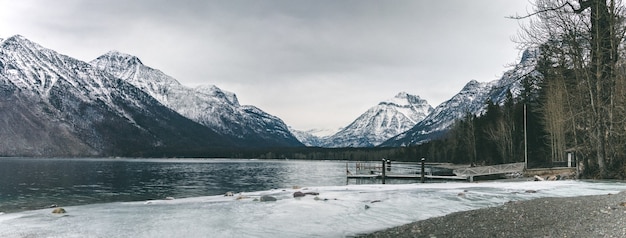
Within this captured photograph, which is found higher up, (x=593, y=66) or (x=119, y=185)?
(x=593, y=66)

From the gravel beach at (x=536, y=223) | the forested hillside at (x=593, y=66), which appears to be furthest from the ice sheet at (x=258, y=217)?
the forested hillside at (x=593, y=66)

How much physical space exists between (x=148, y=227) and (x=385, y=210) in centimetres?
951

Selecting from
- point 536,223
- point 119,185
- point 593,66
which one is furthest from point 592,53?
point 119,185

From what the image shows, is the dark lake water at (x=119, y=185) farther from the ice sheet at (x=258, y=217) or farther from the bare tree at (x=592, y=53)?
the bare tree at (x=592, y=53)

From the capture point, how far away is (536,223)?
1188cm

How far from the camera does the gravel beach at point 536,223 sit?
10395 millimetres

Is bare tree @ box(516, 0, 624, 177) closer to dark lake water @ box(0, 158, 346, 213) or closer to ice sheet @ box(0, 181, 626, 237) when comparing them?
ice sheet @ box(0, 181, 626, 237)

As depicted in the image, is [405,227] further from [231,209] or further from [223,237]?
[231,209]

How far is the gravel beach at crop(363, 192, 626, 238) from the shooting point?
10395 millimetres

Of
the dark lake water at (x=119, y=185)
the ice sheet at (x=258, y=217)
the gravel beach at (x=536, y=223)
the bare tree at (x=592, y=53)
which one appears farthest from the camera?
the dark lake water at (x=119, y=185)

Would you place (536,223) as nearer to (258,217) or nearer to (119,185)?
(258,217)

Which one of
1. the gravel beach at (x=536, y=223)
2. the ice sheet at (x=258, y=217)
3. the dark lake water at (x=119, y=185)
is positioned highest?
the gravel beach at (x=536, y=223)

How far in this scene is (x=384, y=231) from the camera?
43.7 ft

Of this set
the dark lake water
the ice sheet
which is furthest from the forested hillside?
the dark lake water
